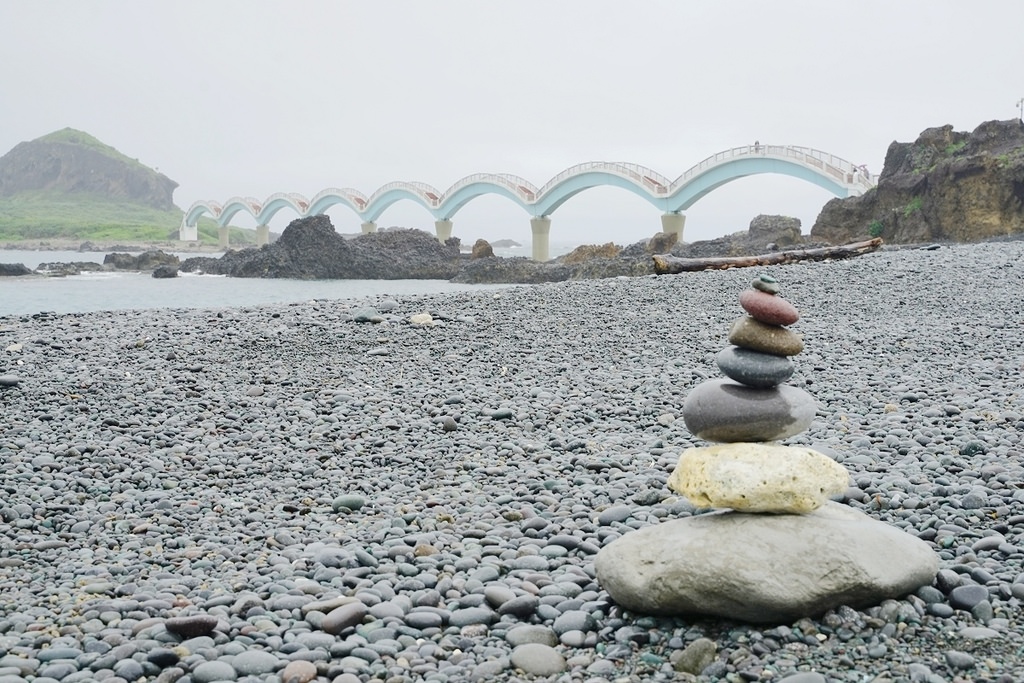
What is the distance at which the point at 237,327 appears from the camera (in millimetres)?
11562

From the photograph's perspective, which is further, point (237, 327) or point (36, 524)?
point (237, 327)

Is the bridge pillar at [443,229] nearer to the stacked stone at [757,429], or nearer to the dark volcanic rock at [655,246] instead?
the dark volcanic rock at [655,246]

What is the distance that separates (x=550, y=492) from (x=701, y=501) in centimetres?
172

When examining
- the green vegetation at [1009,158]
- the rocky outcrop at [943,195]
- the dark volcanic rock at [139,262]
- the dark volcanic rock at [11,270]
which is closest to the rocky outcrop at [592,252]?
the rocky outcrop at [943,195]

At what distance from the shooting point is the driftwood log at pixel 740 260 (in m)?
16.1

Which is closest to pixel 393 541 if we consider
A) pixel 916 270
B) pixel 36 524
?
pixel 36 524

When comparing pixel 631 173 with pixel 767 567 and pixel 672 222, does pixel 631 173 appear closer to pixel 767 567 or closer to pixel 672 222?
pixel 672 222

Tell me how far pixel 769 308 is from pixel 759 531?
3.37 feet

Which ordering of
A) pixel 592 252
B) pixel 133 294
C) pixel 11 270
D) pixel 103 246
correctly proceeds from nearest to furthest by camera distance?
pixel 133 294 < pixel 11 270 < pixel 592 252 < pixel 103 246

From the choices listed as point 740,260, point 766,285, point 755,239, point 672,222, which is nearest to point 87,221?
point 672,222

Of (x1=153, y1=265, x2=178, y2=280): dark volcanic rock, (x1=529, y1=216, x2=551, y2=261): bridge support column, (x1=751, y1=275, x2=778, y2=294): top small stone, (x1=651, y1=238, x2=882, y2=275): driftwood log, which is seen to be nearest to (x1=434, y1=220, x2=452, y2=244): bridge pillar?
(x1=529, y1=216, x2=551, y2=261): bridge support column

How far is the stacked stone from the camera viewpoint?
3.58 meters

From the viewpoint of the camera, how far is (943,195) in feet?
97.5

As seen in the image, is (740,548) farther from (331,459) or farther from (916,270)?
(916,270)
